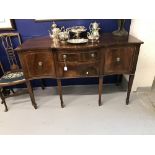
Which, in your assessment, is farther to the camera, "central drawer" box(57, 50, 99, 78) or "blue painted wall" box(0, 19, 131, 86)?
"blue painted wall" box(0, 19, 131, 86)

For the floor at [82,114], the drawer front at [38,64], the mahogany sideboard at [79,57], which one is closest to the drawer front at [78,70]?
the mahogany sideboard at [79,57]

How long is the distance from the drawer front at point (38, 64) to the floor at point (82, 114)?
53cm

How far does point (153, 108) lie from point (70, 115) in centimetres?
103

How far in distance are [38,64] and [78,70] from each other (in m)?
0.43

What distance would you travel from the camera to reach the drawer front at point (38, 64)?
1.55 metres

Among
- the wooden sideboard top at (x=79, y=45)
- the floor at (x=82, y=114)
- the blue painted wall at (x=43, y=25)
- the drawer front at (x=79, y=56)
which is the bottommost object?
the floor at (x=82, y=114)

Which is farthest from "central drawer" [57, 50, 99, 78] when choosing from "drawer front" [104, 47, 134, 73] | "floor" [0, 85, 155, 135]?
"floor" [0, 85, 155, 135]

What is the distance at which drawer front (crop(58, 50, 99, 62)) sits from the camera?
1545 millimetres

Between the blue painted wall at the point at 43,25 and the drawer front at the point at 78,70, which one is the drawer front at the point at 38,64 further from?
the blue painted wall at the point at 43,25

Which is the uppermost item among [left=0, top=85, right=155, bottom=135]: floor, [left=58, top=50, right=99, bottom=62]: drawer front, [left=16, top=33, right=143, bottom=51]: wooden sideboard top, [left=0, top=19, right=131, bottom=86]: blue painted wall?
[left=0, top=19, right=131, bottom=86]: blue painted wall

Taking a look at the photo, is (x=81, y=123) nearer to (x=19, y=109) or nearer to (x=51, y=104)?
(x=51, y=104)

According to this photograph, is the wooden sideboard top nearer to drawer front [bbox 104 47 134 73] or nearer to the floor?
drawer front [bbox 104 47 134 73]

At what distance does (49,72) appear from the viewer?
167cm

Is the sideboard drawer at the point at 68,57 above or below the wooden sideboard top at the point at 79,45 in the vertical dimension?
below
